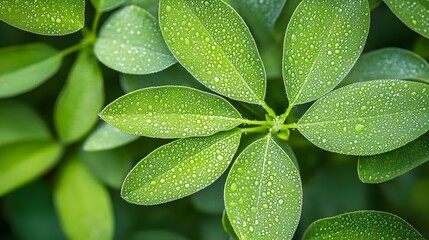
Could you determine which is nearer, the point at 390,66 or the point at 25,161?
the point at 390,66

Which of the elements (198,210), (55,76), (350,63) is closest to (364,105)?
(350,63)

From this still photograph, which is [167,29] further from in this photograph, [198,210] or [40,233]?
[40,233]

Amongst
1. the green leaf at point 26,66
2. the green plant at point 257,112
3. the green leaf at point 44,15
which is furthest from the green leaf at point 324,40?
the green leaf at point 26,66

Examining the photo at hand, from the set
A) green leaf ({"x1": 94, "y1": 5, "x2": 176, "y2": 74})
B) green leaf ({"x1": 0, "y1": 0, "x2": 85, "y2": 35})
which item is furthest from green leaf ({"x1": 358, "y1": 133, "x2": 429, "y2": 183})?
green leaf ({"x1": 0, "y1": 0, "x2": 85, "y2": 35})

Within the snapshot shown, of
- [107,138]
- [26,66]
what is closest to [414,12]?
[107,138]

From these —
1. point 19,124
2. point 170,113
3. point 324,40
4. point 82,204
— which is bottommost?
point 82,204

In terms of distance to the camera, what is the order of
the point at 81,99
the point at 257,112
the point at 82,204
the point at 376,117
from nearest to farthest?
the point at 376,117
the point at 257,112
the point at 81,99
the point at 82,204

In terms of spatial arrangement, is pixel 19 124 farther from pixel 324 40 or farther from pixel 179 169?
pixel 324 40
